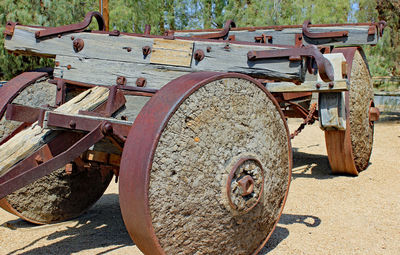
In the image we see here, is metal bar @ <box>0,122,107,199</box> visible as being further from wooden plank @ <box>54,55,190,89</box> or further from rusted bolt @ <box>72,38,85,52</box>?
rusted bolt @ <box>72,38,85,52</box>

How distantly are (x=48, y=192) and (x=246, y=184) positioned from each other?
73.9 inches

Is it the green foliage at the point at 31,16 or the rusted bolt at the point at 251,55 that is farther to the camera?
the green foliage at the point at 31,16

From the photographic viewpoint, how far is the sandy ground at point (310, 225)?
315cm

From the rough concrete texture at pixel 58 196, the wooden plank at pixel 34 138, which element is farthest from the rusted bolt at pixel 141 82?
the rough concrete texture at pixel 58 196

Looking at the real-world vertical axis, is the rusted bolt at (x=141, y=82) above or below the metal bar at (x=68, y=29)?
below

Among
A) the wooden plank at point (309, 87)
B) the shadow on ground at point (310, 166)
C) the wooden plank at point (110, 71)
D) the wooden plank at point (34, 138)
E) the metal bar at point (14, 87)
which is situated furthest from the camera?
the shadow on ground at point (310, 166)

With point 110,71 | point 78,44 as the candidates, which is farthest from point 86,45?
point 110,71

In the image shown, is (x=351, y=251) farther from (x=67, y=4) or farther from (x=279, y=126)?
(x=67, y=4)

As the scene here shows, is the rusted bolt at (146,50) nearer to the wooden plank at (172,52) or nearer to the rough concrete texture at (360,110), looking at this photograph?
the wooden plank at (172,52)

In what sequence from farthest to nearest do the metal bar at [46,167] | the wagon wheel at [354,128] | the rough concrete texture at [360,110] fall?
1. the rough concrete texture at [360,110]
2. the wagon wheel at [354,128]
3. the metal bar at [46,167]

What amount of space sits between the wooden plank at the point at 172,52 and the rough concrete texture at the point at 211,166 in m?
Result: 0.71

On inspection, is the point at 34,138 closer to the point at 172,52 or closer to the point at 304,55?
the point at 172,52

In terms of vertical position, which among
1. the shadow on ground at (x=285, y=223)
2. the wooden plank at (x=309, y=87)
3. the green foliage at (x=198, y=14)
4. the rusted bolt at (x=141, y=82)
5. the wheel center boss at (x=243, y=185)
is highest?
the green foliage at (x=198, y=14)

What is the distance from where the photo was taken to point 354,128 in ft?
16.7
